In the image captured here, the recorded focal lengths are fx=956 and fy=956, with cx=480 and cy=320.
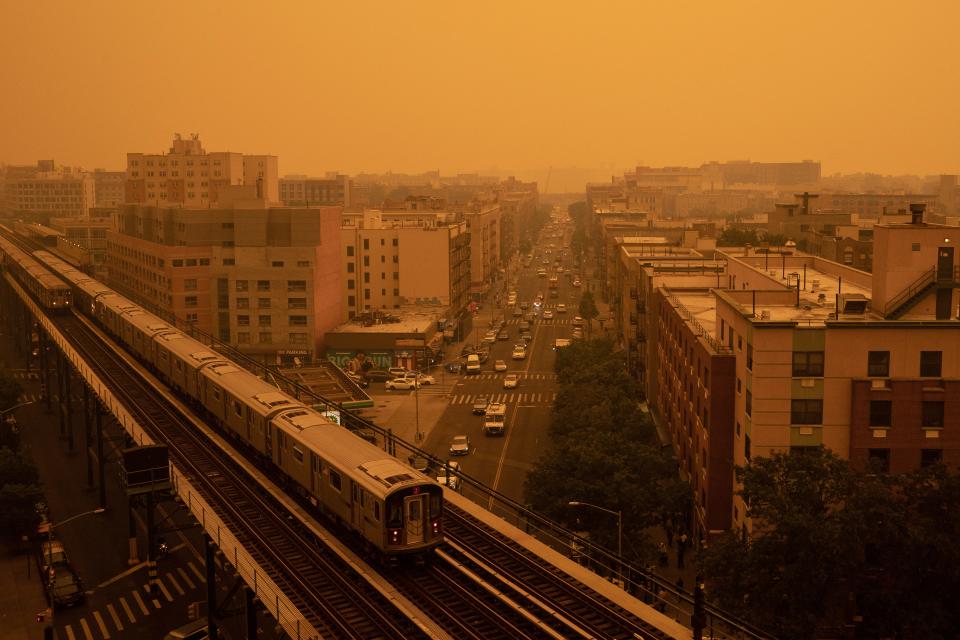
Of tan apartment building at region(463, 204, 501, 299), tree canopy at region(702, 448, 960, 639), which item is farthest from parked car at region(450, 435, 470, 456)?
tan apartment building at region(463, 204, 501, 299)

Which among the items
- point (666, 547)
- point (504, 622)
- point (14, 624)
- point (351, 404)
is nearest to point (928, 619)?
point (504, 622)

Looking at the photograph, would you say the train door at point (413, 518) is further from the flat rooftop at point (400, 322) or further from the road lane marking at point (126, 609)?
the flat rooftop at point (400, 322)

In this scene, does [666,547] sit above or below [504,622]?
below

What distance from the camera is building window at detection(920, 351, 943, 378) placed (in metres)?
32.8

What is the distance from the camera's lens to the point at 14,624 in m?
36.5

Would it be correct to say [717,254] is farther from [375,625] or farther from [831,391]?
[375,625]

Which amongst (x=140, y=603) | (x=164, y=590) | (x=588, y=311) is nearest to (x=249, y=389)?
(x=164, y=590)

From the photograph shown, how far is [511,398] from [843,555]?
163ft

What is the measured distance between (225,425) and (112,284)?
246 feet

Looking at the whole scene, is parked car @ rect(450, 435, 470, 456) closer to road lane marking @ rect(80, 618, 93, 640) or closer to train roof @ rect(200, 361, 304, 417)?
train roof @ rect(200, 361, 304, 417)

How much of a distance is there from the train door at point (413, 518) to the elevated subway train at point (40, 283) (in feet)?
195

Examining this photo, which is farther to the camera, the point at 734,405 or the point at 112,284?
the point at 112,284

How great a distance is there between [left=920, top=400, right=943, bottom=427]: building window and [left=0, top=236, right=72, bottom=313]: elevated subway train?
65177mm

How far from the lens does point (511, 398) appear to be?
7494cm
